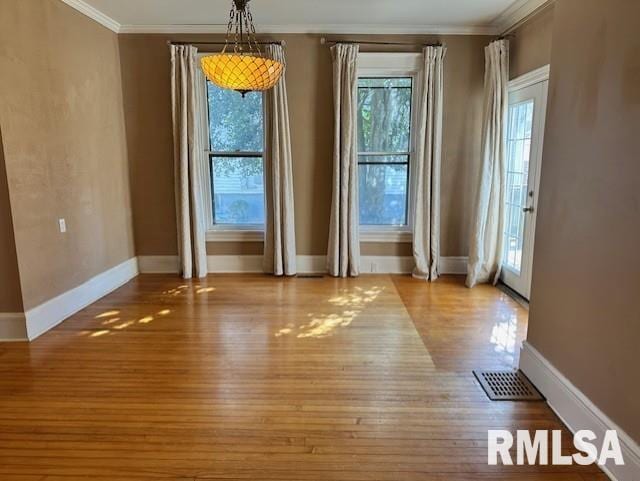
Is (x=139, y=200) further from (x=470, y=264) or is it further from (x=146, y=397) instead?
(x=470, y=264)

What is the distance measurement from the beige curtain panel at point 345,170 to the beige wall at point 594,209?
245 centimetres

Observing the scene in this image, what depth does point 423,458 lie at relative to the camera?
1947 mm

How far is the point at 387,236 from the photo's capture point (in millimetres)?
5023

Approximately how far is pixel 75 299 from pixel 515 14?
4988 millimetres

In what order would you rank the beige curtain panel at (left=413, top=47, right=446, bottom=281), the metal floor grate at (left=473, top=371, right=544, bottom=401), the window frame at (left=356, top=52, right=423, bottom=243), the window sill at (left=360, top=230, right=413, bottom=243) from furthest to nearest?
the window sill at (left=360, top=230, right=413, bottom=243), the window frame at (left=356, top=52, right=423, bottom=243), the beige curtain panel at (left=413, top=47, right=446, bottom=281), the metal floor grate at (left=473, top=371, right=544, bottom=401)

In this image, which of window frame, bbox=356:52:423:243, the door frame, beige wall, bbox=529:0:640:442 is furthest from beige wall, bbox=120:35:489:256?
beige wall, bbox=529:0:640:442

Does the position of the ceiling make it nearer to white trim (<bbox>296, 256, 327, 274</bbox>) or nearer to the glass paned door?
the glass paned door

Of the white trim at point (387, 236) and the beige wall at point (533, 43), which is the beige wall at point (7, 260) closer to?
the white trim at point (387, 236)

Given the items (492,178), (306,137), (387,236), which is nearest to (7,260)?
(306,137)

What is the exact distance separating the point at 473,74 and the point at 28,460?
16.5ft

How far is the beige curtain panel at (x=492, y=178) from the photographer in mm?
4242

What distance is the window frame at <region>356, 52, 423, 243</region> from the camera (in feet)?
15.1

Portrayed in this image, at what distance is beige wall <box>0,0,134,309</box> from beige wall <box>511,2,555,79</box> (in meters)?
4.14

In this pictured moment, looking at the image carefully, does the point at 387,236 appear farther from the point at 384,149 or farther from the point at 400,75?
the point at 400,75
